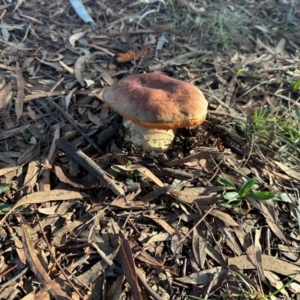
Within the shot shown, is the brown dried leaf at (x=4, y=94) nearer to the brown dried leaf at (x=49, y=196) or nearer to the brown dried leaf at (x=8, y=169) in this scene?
the brown dried leaf at (x=8, y=169)

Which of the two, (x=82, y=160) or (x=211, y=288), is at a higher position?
(x=82, y=160)

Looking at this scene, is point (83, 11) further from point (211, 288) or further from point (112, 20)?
point (211, 288)

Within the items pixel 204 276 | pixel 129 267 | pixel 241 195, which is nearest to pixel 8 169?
pixel 129 267

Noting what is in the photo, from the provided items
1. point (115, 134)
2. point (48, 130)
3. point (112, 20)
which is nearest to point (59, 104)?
point (48, 130)

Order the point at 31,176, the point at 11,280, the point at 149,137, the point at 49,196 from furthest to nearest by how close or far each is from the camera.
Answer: the point at 149,137
the point at 31,176
the point at 49,196
the point at 11,280

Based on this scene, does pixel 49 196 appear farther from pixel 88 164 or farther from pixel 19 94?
pixel 19 94

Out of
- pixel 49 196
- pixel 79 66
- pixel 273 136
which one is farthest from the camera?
pixel 79 66

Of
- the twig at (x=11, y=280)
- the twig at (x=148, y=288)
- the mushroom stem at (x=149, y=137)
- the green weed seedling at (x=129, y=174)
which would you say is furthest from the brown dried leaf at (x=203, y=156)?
the twig at (x=11, y=280)
